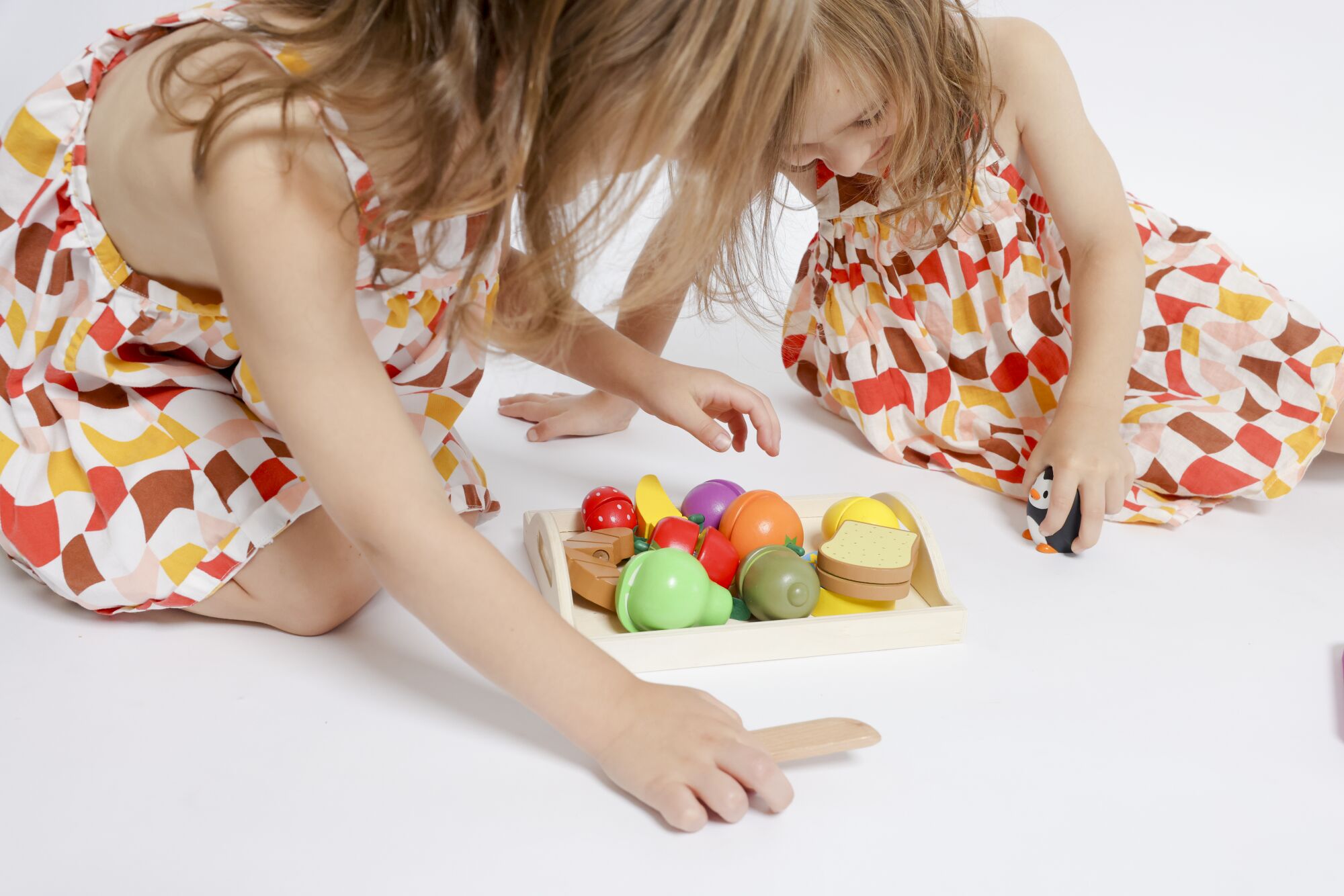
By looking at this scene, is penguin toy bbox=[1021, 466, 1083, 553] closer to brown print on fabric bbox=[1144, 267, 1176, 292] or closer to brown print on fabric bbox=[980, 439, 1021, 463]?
brown print on fabric bbox=[980, 439, 1021, 463]

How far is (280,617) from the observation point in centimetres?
87

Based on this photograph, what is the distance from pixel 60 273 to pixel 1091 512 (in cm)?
82

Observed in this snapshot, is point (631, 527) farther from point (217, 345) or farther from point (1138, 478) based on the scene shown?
point (1138, 478)

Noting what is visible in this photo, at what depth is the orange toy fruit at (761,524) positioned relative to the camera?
36.6 inches

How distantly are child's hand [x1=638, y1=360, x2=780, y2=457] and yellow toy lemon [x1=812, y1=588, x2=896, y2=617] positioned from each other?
148mm

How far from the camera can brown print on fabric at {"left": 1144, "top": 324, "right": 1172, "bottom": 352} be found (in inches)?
46.8

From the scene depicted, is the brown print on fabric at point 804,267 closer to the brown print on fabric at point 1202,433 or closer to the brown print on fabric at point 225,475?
the brown print on fabric at point 1202,433

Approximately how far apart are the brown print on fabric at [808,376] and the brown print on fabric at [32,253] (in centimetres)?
78

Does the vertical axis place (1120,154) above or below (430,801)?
above

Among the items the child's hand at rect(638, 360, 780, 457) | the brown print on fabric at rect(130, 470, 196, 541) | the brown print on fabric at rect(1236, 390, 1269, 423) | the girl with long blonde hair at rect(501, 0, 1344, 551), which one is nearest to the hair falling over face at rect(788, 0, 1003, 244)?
the girl with long blonde hair at rect(501, 0, 1344, 551)

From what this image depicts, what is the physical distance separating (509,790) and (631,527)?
0.29 m

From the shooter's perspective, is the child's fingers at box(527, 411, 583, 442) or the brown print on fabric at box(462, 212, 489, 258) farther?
the child's fingers at box(527, 411, 583, 442)

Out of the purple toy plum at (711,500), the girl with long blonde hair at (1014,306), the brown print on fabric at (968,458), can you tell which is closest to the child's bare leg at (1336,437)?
the girl with long blonde hair at (1014,306)

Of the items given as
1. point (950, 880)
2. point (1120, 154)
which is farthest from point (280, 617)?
point (1120, 154)
